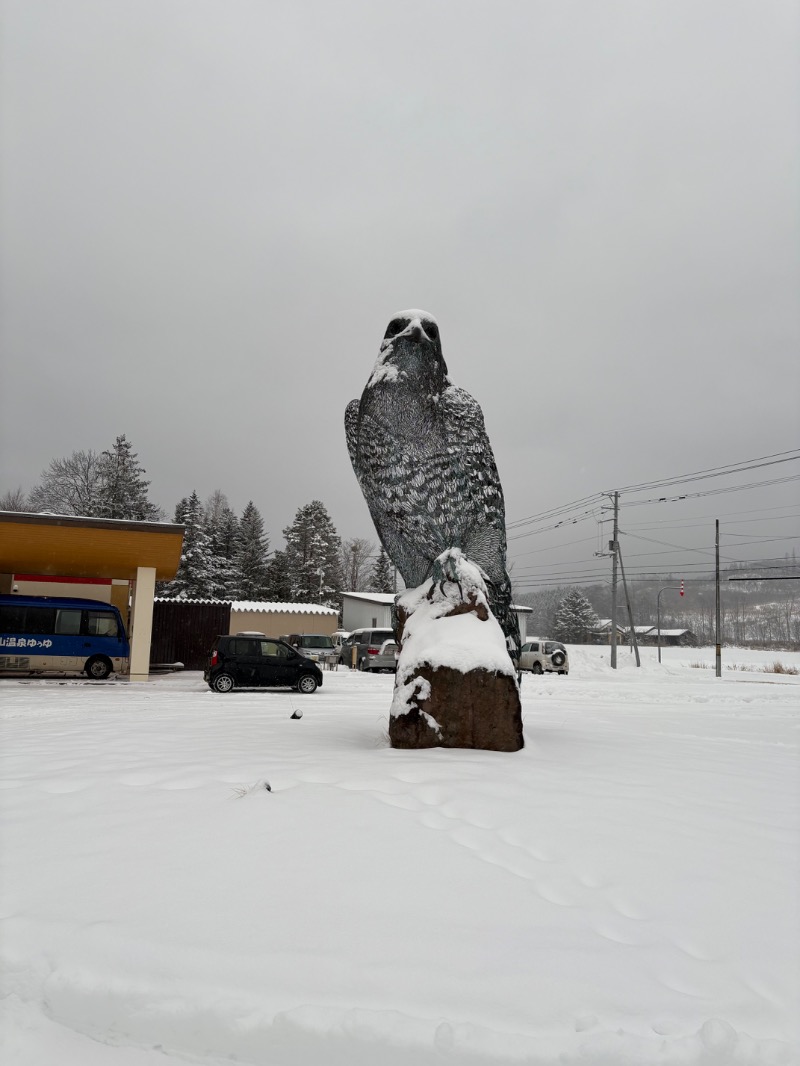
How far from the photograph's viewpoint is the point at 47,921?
2191 millimetres

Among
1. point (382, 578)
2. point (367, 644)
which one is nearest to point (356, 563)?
point (382, 578)

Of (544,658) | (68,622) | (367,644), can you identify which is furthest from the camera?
(544,658)

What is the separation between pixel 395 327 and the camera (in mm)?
6457

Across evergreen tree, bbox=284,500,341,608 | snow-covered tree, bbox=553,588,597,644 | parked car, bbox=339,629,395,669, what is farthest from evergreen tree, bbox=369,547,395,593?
parked car, bbox=339,629,395,669

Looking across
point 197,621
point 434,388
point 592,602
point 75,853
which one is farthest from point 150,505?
point 592,602

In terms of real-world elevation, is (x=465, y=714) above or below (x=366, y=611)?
below

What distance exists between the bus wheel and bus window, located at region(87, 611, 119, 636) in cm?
66

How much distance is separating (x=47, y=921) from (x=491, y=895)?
1.53m

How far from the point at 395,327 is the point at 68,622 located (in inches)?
557

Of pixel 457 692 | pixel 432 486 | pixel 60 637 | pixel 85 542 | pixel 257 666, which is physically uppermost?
pixel 85 542

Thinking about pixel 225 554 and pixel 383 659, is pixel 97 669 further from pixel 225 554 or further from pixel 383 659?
pixel 225 554

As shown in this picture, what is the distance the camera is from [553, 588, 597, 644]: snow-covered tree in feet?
208

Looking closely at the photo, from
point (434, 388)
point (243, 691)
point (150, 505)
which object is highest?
point (150, 505)

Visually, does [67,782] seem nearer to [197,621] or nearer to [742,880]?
[742,880]
